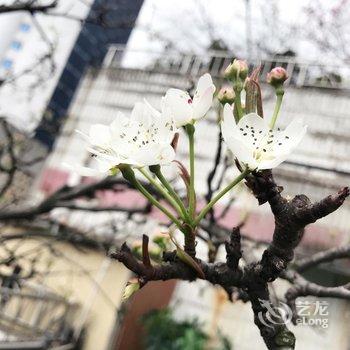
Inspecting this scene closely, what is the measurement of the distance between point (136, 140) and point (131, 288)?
35 cm

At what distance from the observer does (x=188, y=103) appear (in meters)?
1.07

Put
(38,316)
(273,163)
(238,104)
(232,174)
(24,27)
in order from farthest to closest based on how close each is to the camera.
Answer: (24,27) < (232,174) < (38,316) < (238,104) < (273,163)

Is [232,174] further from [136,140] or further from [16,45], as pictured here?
[16,45]

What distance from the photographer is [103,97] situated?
13.8 meters

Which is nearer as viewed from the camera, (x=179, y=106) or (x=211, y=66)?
(x=179, y=106)

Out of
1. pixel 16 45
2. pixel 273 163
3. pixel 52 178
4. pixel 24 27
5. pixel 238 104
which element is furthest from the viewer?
pixel 24 27

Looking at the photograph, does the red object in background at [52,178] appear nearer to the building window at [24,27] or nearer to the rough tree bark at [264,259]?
the rough tree bark at [264,259]

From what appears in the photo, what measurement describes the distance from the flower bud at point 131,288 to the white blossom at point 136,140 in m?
0.26

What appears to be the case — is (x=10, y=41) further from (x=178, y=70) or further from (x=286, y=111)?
(x=286, y=111)

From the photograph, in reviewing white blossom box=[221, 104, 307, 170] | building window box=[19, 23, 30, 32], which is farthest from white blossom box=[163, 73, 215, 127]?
building window box=[19, 23, 30, 32]

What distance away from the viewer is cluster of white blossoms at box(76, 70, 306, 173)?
0.92 m

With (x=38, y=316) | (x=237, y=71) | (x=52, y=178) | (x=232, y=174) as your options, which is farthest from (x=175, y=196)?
(x=52, y=178)

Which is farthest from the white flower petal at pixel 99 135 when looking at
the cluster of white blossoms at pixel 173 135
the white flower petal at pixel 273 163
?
the white flower petal at pixel 273 163

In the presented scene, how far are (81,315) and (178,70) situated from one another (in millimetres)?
7320
